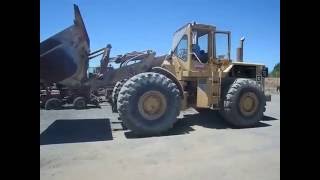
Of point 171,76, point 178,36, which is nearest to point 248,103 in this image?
point 171,76

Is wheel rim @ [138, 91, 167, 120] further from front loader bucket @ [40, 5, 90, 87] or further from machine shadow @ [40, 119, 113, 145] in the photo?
front loader bucket @ [40, 5, 90, 87]

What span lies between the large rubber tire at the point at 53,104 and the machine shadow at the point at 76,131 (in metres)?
3.84

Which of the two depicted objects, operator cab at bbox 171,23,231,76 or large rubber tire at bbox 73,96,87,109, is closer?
operator cab at bbox 171,23,231,76

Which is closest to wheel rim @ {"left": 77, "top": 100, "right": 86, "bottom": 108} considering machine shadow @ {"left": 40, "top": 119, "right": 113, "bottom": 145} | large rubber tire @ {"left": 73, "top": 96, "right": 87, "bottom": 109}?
large rubber tire @ {"left": 73, "top": 96, "right": 87, "bottom": 109}

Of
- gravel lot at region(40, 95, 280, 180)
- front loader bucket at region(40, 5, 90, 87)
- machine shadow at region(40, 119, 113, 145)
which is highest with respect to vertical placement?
front loader bucket at region(40, 5, 90, 87)

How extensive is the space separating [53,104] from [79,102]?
117 centimetres

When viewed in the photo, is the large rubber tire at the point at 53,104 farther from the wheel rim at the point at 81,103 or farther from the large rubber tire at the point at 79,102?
the wheel rim at the point at 81,103

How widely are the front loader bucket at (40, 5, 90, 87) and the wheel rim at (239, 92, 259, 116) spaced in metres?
4.78

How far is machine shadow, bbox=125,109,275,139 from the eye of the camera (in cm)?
834

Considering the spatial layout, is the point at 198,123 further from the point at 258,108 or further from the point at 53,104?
the point at 53,104

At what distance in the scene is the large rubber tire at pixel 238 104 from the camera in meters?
9.17

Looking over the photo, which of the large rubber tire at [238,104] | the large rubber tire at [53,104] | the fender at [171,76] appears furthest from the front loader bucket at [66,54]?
the large rubber tire at [238,104]
